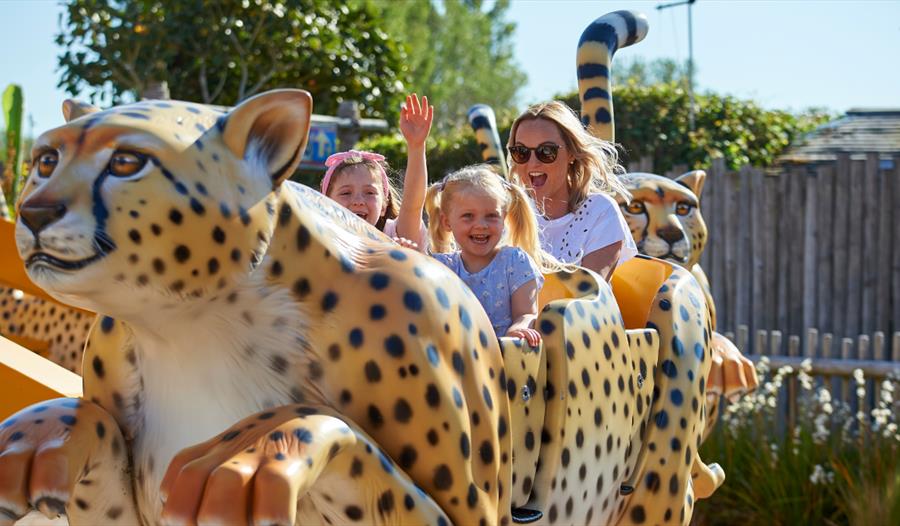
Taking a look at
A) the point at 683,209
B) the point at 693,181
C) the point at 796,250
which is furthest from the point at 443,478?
the point at 796,250

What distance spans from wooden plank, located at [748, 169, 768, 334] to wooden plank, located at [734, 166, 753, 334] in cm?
3

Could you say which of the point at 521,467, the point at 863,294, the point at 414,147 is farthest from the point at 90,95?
the point at 521,467

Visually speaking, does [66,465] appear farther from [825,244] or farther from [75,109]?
[825,244]

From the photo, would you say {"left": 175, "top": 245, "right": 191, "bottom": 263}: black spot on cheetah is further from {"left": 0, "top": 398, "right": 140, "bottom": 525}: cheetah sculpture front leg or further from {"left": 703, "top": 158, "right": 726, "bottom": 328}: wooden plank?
{"left": 703, "top": 158, "right": 726, "bottom": 328}: wooden plank

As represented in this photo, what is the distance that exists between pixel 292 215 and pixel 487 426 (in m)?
0.59

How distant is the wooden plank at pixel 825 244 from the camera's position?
8188 mm

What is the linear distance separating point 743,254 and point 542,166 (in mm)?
5199

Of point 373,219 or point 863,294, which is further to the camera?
point 863,294

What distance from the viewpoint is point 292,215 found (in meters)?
2.02

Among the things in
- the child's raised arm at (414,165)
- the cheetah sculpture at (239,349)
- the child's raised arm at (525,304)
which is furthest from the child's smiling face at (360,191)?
the cheetah sculpture at (239,349)

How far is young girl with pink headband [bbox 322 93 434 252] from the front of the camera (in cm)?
314

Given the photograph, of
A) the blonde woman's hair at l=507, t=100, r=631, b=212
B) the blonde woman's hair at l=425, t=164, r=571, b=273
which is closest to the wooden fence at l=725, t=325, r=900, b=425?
the blonde woman's hair at l=507, t=100, r=631, b=212

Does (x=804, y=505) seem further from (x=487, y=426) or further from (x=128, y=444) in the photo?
(x=128, y=444)

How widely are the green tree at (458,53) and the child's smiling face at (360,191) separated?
21696 mm
